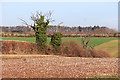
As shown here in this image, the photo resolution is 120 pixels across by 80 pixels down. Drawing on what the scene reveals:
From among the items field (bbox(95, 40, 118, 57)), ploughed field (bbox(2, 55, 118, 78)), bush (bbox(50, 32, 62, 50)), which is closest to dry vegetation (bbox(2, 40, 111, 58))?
bush (bbox(50, 32, 62, 50))

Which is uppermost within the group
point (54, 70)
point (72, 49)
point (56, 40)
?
point (56, 40)

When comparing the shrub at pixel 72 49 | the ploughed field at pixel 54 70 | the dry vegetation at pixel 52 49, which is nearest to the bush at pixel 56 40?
the dry vegetation at pixel 52 49

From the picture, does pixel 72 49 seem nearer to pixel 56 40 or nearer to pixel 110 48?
pixel 56 40

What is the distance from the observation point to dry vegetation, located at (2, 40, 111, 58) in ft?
78.5

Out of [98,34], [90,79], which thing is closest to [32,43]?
[90,79]

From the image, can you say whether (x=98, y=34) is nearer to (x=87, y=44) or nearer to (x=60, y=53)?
(x=87, y=44)

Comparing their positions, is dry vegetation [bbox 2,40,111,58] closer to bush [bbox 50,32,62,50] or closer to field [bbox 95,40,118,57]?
bush [bbox 50,32,62,50]

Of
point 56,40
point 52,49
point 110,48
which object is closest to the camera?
point 52,49

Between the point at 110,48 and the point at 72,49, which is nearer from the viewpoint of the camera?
the point at 72,49

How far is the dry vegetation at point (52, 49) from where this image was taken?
23.9 m

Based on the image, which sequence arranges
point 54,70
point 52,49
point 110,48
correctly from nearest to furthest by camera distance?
point 54,70 < point 52,49 < point 110,48

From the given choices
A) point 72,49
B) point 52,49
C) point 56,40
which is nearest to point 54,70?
point 52,49

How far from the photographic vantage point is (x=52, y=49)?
82.1 ft

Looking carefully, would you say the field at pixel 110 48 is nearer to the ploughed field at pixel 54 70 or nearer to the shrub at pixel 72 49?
the shrub at pixel 72 49
